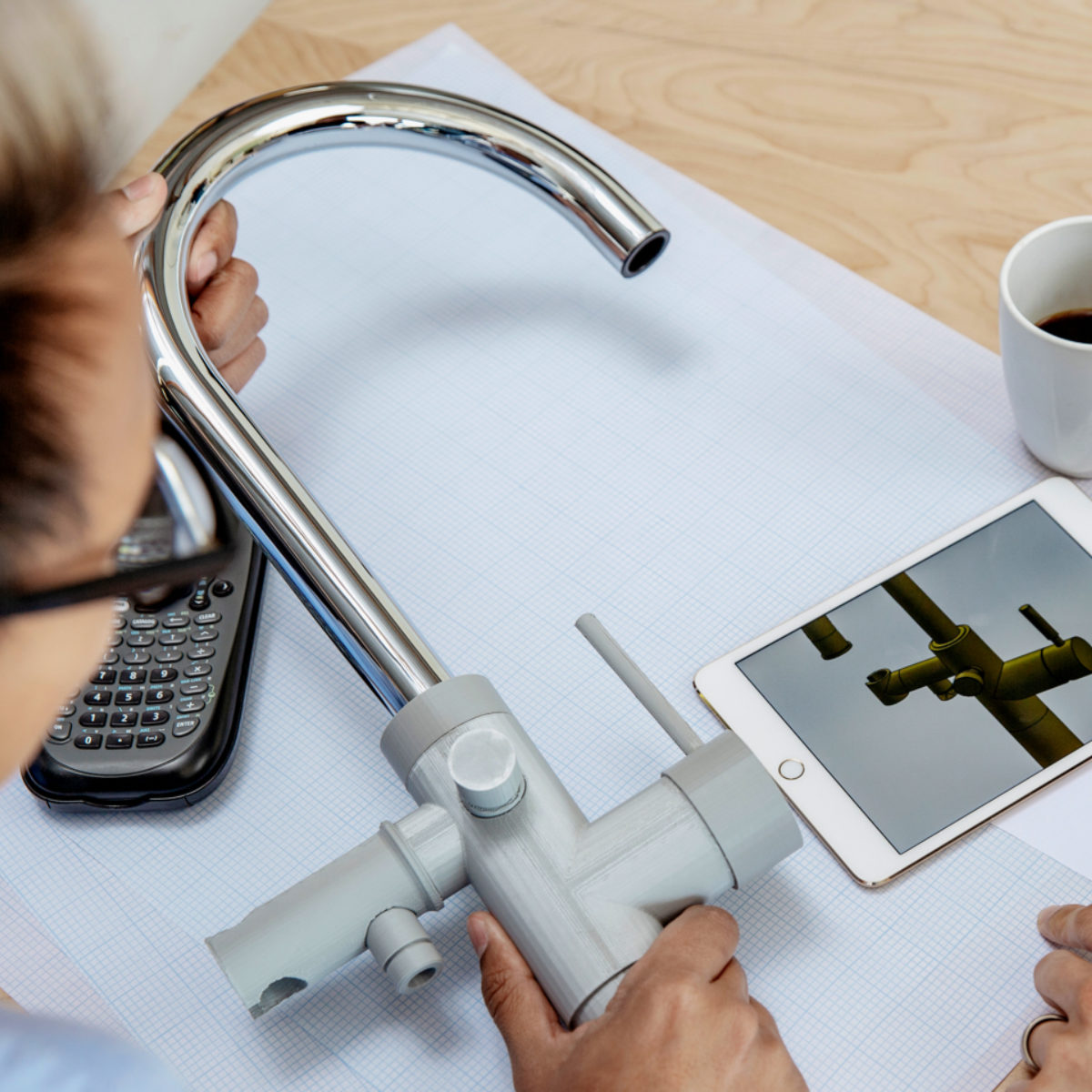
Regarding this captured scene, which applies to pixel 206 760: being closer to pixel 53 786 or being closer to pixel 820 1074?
pixel 53 786

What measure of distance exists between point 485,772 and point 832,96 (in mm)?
532

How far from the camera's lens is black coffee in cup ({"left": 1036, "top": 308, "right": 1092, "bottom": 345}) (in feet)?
1.80

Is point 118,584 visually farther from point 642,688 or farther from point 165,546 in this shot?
point 642,688

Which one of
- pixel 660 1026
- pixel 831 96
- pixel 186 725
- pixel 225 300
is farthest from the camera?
pixel 831 96

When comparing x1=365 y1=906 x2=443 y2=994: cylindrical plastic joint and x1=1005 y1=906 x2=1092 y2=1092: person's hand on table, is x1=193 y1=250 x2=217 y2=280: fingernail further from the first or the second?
x1=1005 y1=906 x2=1092 y2=1092: person's hand on table

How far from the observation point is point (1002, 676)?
19.6 inches

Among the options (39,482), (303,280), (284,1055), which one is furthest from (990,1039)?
(303,280)

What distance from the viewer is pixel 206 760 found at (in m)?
0.49

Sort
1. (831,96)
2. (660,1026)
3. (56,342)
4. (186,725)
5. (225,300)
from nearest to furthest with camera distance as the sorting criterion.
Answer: (56,342) < (660,1026) < (186,725) < (225,300) < (831,96)

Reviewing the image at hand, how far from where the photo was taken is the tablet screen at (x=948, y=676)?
0.48 metres

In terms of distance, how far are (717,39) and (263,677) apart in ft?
1.73

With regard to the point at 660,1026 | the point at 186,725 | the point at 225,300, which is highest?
the point at 225,300

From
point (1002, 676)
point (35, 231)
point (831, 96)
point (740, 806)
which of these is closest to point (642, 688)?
point (740, 806)

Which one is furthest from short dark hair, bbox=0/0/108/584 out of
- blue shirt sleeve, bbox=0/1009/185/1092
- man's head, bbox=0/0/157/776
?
blue shirt sleeve, bbox=0/1009/185/1092
